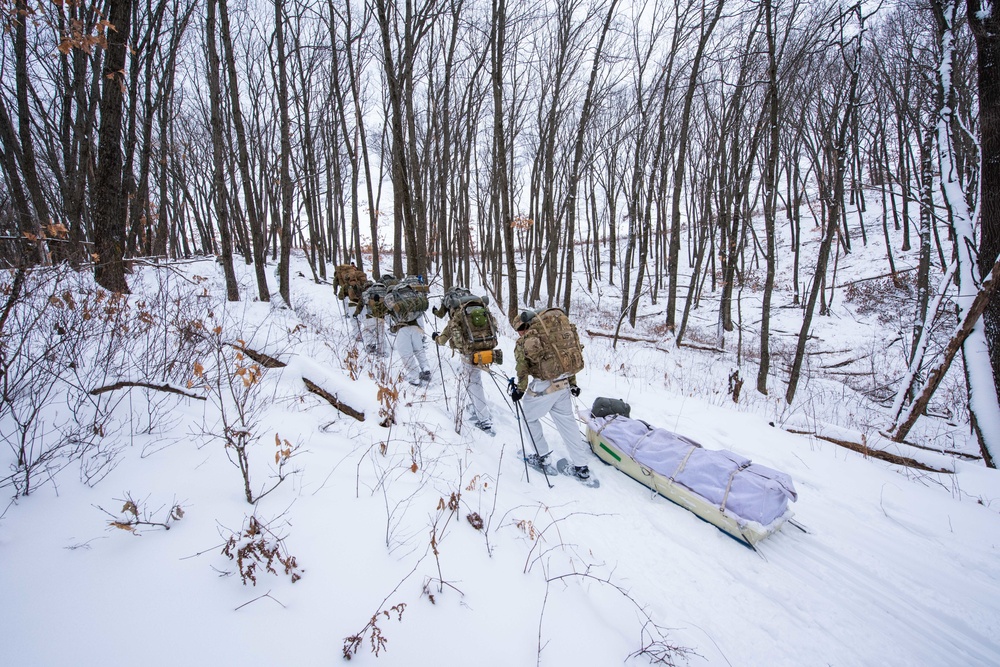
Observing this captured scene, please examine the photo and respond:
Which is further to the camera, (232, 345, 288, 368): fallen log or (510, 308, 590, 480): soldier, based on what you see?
(232, 345, 288, 368): fallen log

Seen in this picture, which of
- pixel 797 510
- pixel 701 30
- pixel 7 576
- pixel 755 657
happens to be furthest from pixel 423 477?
pixel 701 30

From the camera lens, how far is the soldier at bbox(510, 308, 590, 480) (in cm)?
397

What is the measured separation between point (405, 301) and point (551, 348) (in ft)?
9.85

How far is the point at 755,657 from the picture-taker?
2199 mm

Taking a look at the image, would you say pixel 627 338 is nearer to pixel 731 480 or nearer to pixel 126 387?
pixel 731 480

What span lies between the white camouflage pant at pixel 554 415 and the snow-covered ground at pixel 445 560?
353 millimetres

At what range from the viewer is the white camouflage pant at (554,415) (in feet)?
13.2

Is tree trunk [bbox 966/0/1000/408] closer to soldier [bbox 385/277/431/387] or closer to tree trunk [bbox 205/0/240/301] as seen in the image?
soldier [bbox 385/277/431/387]

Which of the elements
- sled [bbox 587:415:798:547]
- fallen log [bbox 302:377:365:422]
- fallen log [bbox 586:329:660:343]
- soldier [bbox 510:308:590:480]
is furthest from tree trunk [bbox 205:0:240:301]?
fallen log [bbox 586:329:660:343]

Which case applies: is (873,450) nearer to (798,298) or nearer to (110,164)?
(110,164)

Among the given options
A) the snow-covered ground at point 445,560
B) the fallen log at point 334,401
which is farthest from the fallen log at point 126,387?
the fallen log at point 334,401

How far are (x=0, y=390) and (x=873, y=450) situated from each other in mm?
7654

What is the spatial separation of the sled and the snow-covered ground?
0.14 meters

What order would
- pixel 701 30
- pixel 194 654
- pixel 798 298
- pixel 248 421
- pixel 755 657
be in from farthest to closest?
pixel 798 298, pixel 701 30, pixel 248 421, pixel 755 657, pixel 194 654
